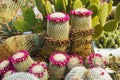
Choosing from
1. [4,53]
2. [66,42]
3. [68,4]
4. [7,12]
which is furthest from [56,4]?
[7,12]

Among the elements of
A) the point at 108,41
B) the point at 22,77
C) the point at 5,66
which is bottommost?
the point at 108,41

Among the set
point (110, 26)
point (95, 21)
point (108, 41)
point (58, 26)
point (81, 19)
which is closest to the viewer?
point (58, 26)

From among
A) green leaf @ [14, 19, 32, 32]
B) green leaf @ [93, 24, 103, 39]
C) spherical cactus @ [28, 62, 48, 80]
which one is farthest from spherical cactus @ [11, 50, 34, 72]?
green leaf @ [93, 24, 103, 39]

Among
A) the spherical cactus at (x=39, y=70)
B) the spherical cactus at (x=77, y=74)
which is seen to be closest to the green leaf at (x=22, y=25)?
the spherical cactus at (x=39, y=70)

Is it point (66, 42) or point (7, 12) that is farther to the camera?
point (7, 12)

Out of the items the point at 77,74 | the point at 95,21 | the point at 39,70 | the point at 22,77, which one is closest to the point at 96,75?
the point at 77,74

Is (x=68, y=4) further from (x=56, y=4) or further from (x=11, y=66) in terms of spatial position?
(x=11, y=66)

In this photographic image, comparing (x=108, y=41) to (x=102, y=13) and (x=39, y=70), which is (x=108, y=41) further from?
(x=39, y=70)
